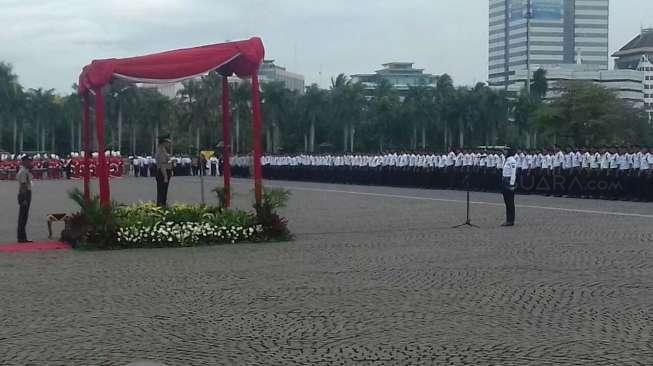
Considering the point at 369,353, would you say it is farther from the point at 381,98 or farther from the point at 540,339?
the point at 381,98

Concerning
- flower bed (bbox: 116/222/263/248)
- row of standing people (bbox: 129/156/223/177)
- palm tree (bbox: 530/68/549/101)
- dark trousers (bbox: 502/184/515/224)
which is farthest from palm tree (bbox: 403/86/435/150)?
flower bed (bbox: 116/222/263/248)

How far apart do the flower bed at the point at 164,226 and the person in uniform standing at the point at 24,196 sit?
2.75 ft

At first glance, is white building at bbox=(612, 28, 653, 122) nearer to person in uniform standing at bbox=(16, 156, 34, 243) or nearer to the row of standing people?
the row of standing people

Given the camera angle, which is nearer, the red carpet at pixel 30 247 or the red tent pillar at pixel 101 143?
the red carpet at pixel 30 247

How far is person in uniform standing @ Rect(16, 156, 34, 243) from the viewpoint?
676 inches

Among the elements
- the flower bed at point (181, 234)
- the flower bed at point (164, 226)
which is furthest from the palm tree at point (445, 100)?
the flower bed at point (181, 234)

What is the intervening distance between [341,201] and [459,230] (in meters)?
11.7

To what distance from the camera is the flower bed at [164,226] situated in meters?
15.9

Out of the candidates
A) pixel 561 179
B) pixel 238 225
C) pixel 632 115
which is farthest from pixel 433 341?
pixel 632 115

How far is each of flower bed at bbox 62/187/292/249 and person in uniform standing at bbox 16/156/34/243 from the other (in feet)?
2.75

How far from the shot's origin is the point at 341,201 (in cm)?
2973

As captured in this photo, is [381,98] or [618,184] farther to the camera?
[381,98]

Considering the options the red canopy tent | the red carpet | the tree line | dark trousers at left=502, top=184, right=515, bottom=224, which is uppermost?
the tree line

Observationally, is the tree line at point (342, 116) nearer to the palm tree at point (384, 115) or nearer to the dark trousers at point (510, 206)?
the palm tree at point (384, 115)
